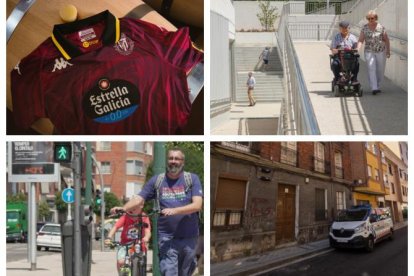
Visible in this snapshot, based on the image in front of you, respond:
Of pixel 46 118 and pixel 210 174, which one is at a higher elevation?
pixel 46 118

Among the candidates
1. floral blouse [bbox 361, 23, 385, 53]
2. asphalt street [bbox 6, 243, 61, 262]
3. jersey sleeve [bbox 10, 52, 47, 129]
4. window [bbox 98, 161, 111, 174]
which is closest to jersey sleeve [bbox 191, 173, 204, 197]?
window [bbox 98, 161, 111, 174]

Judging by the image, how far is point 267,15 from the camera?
6.05m

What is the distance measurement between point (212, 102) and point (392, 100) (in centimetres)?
129

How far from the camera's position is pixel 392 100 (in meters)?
5.91

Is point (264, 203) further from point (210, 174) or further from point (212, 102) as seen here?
point (212, 102)

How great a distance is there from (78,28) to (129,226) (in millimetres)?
1501

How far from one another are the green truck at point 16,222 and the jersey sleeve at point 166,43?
1511mm

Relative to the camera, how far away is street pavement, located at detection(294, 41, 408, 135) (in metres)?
5.87

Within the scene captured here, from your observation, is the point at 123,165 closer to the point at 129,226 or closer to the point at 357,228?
→ the point at 129,226

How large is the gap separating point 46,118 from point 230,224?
5.14ft

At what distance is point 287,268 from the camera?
6020 mm
